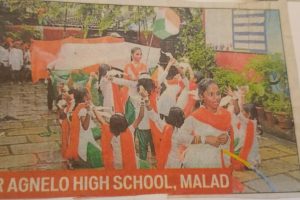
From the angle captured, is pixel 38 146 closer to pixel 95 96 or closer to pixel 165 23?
pixel 95 96

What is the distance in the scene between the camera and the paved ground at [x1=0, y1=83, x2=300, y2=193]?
531 mm

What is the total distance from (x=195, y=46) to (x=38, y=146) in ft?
0.98

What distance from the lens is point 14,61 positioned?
56cm

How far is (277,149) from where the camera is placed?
1.87 ft

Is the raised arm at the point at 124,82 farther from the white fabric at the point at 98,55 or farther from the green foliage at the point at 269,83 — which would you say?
the green foliage at the point at 269,83

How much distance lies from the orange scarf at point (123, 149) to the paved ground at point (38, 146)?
6 centimetres

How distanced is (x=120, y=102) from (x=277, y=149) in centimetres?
26

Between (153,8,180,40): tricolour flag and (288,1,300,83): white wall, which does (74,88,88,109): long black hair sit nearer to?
(153,8,180,40): tricolour flag

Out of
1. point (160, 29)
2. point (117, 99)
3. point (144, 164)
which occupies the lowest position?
point (144, 164)

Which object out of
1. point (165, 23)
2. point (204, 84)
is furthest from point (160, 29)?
point (204, 84)

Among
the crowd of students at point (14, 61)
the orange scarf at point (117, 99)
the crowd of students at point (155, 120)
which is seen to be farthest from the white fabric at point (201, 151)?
the crowd of students at point (14, 61)

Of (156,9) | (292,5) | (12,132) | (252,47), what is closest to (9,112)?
(12,132)

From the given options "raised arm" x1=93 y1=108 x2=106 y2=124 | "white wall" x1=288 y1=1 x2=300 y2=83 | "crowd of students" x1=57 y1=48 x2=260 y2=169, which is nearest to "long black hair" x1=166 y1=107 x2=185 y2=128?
"crowd of students" x1=57 y1=48 x2=260 y2=169

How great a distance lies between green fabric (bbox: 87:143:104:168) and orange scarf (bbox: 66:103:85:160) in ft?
0.06
